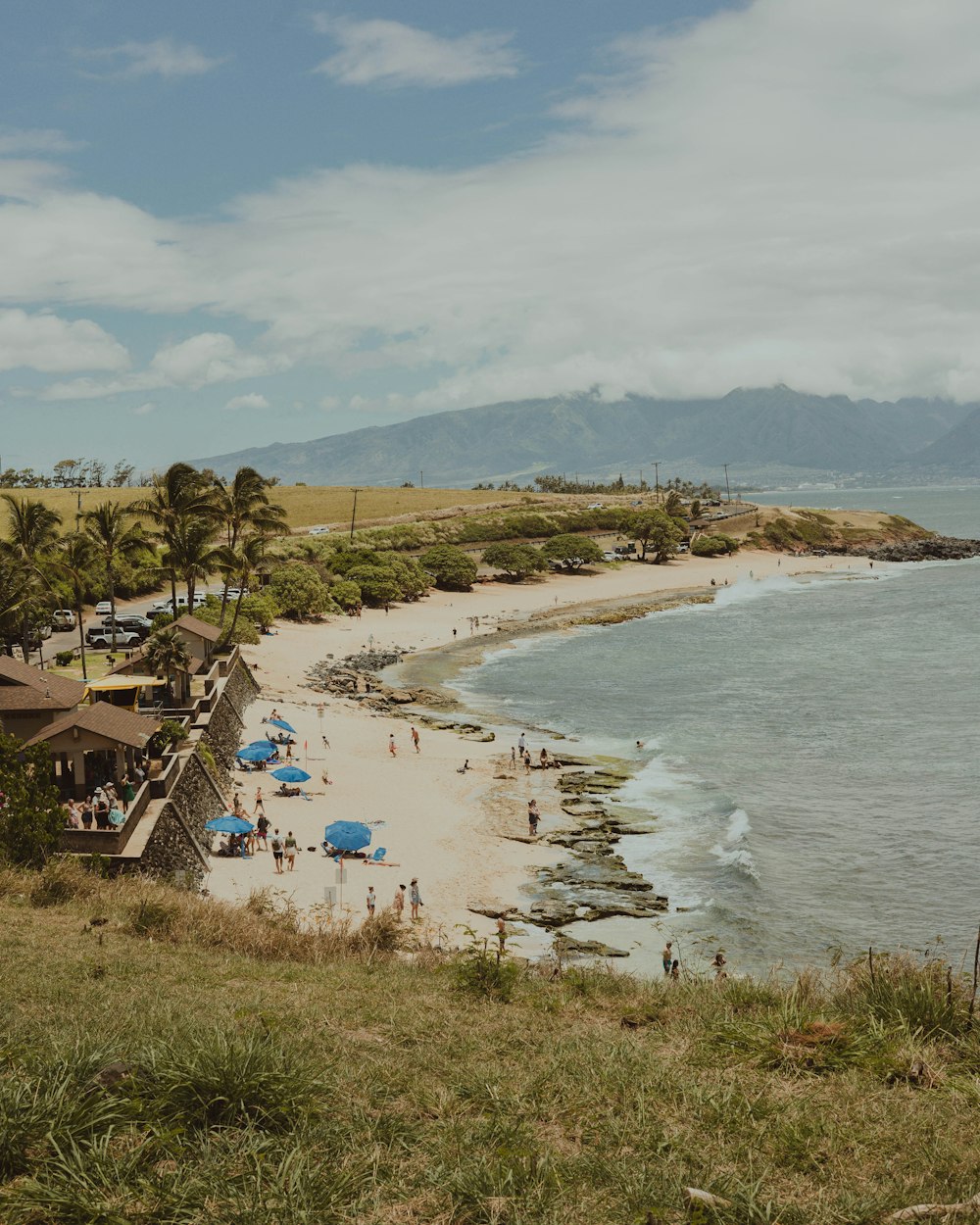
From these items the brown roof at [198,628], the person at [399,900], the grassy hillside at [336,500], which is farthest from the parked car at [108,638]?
the grassy hillside at [336,500]

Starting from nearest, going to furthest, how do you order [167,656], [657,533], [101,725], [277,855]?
[101,725], [277,855], [167,656], [657,533]

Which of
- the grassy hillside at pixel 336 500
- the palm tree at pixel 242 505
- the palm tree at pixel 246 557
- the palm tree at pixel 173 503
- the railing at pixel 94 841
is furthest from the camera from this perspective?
the grassy hillside at pixel 336 500

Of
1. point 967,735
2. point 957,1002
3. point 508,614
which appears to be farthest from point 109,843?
point 508,614

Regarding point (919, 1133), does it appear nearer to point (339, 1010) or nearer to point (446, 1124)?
point (446, 1124)

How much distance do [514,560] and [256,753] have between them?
75.2 metres

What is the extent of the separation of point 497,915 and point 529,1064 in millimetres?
16234

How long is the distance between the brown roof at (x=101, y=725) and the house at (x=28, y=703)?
52 cm

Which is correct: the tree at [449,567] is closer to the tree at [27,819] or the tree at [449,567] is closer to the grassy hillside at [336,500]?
the grassy hillside at [336,500]

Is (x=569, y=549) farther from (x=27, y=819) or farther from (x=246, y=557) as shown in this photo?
(x=27, y=819)

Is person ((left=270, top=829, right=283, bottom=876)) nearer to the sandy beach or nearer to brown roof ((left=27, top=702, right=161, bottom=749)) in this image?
the sandy beach

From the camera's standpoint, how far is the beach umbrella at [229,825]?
93.2ft

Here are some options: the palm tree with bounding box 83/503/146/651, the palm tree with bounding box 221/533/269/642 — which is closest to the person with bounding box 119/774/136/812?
the palm tree with bounding box 83/503/146/651

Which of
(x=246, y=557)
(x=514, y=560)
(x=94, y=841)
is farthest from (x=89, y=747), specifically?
(x=514, y=560)

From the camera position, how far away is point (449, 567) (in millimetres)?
103125
